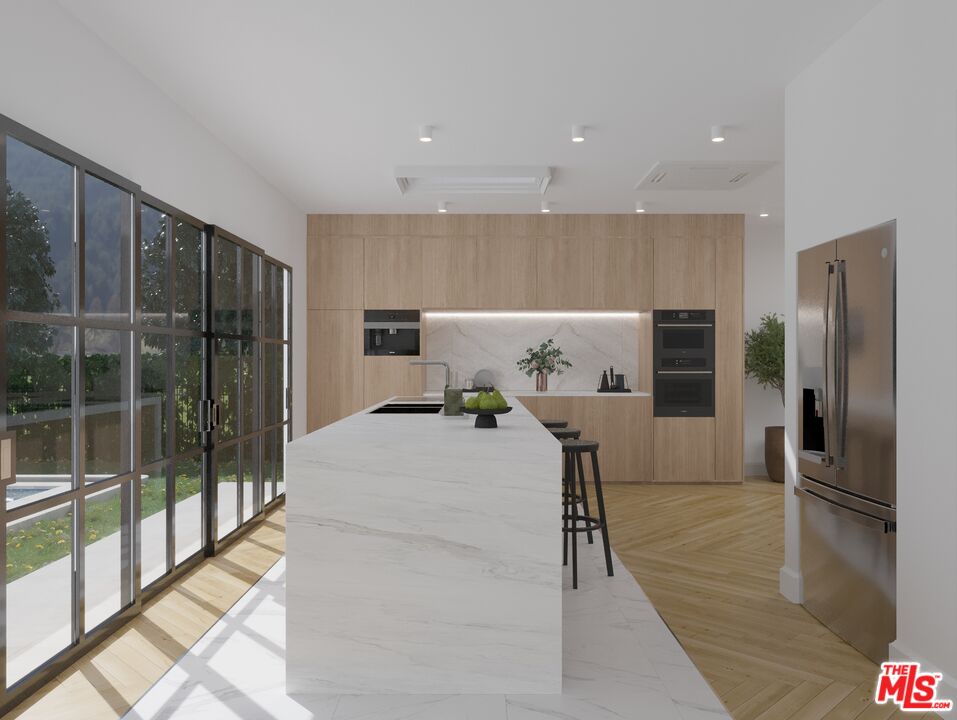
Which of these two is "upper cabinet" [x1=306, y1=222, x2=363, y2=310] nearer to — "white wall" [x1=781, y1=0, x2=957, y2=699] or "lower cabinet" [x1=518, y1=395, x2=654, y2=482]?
"lower cabinet" [x1=518, y1=395, x2=654, y2=482]

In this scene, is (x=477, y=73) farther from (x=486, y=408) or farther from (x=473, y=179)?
(x=473, y=179)

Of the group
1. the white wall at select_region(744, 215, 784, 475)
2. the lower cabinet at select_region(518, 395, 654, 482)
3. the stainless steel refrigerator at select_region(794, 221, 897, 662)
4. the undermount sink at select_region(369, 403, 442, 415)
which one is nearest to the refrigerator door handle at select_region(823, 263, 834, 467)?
the stainless steel refrigerator at select_region(794, 221, 897, 662)

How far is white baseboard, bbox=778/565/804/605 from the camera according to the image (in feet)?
11.6

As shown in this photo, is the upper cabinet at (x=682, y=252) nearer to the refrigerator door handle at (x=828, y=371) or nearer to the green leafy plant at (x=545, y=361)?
the green leafy plant at (x=545, y=361)

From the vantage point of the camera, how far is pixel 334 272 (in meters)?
6.89

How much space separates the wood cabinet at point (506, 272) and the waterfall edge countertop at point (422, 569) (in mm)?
4387

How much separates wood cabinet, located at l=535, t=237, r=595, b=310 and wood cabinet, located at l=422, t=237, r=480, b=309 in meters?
0.69

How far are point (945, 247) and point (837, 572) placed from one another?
1.60 metres

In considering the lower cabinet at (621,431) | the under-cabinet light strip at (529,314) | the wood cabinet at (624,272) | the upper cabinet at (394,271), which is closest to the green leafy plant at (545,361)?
the under-cabinet light strip at (529,314)

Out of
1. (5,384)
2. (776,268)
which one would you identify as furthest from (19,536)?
(776,268)

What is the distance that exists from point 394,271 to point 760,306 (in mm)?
4249

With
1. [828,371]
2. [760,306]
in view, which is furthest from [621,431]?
[828,371]

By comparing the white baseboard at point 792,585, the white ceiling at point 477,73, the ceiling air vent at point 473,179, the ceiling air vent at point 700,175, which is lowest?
the white baseboard at point 792,585

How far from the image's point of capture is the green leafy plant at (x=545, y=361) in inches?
283
